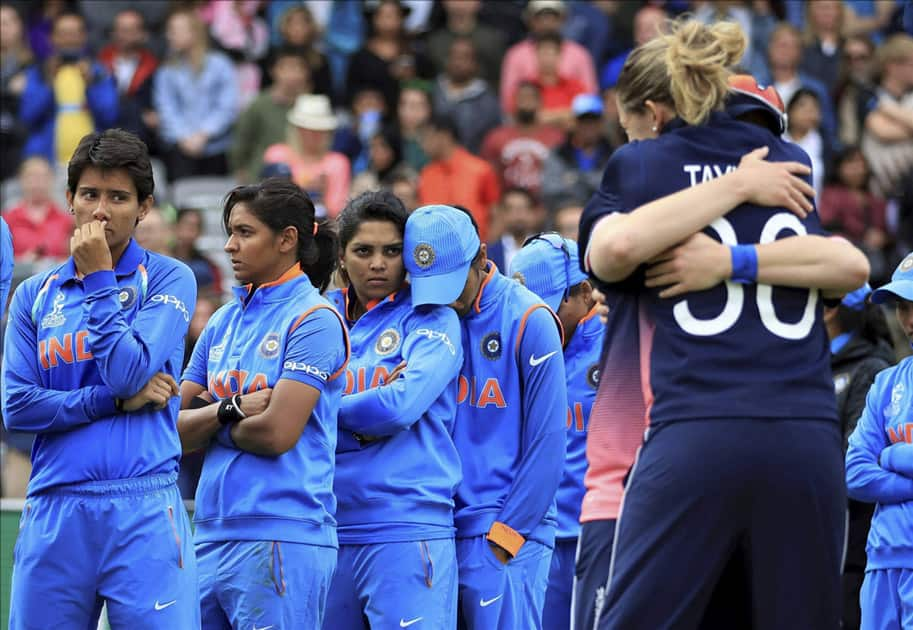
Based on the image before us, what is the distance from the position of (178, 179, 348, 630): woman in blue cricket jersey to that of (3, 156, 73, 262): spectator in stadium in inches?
308

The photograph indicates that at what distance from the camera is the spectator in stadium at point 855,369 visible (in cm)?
843

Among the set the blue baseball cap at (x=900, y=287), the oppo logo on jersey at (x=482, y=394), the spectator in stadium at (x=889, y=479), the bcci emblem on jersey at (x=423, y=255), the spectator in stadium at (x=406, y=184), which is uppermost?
the spectator in stadium at (x=406, y=184)

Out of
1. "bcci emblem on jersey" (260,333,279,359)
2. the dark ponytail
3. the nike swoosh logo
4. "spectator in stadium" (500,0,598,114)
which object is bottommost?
the nike swoosh logo

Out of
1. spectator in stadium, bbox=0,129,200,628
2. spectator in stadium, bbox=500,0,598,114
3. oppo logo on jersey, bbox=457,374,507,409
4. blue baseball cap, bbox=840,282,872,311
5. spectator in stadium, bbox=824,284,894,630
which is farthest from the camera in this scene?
spectator in stadium, bbox=500,0,598,114

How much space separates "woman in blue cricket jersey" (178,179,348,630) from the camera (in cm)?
564

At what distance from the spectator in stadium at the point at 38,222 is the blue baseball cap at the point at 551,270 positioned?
283 inches

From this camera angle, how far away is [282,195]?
6.03m

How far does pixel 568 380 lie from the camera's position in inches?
287

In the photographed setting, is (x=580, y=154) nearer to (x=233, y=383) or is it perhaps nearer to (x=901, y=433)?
(x=901, y=433)

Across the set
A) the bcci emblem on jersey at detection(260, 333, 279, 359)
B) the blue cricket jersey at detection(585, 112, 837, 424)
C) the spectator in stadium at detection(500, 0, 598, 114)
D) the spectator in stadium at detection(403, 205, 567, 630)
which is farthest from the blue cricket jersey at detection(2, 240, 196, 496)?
the spectator in stadium at detection(500, 0, 598, 114)

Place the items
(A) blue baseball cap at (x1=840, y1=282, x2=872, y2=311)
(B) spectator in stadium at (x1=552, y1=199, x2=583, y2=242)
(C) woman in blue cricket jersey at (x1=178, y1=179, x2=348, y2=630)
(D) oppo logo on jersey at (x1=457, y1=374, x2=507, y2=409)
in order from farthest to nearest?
(B) spectator in stadium at (x1=552, y1=199, x2=583, y2=242) < (A) blue baseball cap at (x1=840, y1=282, x2=872, y2=311) < (D) oppo logo on jersey at (x1=457, y1=374, x2=507, y2=409) < (C) woman in blue cricket jersey at (x1=178, y1=179, x2=348, y2=630)

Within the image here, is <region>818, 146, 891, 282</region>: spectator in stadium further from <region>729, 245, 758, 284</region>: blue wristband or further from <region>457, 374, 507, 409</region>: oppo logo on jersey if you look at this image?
<region>729, 245, 758, 284</region>: blue wristband

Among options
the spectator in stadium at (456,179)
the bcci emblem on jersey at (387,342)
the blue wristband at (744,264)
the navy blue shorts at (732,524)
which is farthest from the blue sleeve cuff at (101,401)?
the spectator in stadium at (456,179)

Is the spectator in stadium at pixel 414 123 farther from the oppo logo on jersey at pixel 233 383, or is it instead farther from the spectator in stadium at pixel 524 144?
the oppo logo on jersey at pixel 233 383
